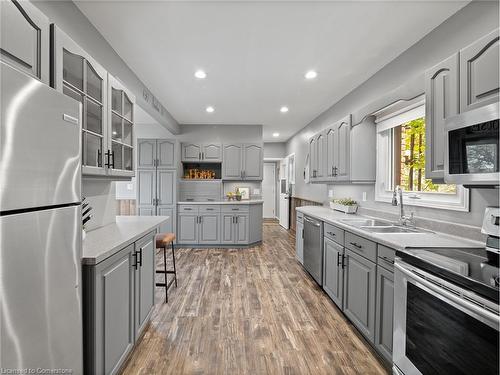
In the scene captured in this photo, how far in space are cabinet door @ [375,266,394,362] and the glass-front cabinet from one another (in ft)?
7.16

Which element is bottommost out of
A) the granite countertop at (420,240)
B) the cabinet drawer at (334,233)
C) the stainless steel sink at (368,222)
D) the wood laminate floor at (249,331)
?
the wood laminate floor at (249,331)

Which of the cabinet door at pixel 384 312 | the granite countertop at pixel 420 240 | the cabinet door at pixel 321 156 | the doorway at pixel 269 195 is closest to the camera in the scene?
the granite countertop at pixel 420 240

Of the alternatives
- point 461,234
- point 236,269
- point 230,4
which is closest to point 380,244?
point 461,234

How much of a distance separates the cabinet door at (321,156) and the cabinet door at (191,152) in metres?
2.77

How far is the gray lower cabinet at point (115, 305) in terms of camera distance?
1.32 m

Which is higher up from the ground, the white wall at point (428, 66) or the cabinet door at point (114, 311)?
the white wall at point (428, 66)

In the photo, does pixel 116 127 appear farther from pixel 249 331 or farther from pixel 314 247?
pixel 314 247

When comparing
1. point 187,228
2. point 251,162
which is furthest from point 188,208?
point 251,162

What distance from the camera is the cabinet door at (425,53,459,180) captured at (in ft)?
5.19

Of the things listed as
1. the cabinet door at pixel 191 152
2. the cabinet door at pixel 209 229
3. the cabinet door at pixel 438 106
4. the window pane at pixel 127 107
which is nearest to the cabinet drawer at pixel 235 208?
the cabinet door at pixel 209 229

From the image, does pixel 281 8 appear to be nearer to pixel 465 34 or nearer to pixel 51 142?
pixel 465 34

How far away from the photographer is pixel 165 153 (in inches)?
207

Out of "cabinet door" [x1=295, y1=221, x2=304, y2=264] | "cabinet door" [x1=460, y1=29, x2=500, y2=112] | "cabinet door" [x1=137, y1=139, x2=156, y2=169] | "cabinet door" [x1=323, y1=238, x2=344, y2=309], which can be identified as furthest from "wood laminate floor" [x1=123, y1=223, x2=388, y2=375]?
"cabinet door" [x1=137, y1=139, x2=156, y2=169]

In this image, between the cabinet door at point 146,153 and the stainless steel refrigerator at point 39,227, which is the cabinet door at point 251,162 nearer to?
the cabinet door at point 146,153
